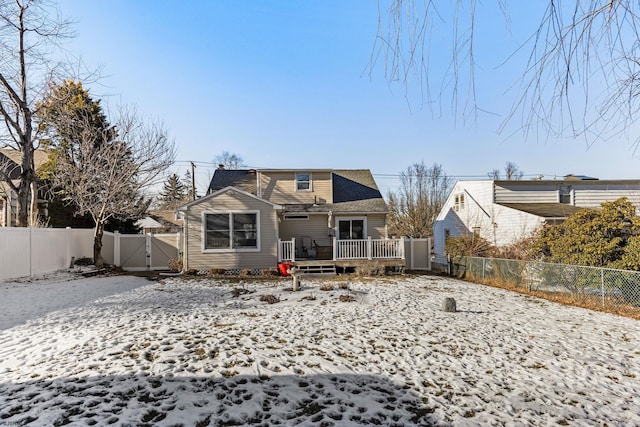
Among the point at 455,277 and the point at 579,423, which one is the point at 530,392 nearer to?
the point at 579,423

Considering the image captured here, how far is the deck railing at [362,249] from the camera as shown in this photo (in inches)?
549

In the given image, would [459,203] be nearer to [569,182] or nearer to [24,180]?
[569,182]

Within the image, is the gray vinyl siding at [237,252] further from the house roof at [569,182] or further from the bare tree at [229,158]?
the bare tree at [229,158]

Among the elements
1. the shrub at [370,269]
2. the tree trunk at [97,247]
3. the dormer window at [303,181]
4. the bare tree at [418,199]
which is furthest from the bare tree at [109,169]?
the bare tree at [418,199]

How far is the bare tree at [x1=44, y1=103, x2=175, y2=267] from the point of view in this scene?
1364 cm

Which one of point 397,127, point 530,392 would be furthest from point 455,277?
point 397,127

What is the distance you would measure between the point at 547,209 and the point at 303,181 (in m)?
12.3

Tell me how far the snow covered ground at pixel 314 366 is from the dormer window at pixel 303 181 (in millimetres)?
9464

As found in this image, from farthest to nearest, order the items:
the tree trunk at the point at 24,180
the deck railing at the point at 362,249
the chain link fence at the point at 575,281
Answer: the deck railing at the point at 362,249, the tree trunk at the point at 24,180, the chain link fence at the point at 575,281

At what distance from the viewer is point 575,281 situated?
896 cm

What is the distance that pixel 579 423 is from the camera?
10.6 feet

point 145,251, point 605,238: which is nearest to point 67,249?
point 145,251

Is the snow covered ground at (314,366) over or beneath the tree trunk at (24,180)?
beneath

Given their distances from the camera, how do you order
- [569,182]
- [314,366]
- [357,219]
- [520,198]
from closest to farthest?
1. [314,366]
2. [357,219]
3. [520,198]
4. [569,182]
